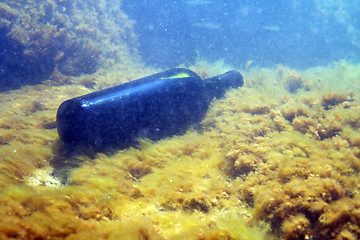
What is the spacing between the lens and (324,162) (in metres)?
2.27

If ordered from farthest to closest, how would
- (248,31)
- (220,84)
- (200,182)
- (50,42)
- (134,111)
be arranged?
(248,31), (50,42), (220,84), (134,111), (200,182)

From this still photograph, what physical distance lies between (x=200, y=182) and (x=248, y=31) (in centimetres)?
2073

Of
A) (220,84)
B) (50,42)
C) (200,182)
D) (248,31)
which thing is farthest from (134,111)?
(248,31)

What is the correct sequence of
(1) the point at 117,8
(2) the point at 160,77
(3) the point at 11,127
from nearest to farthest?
(3) the point at 11,127 < (2) the point at 160,77 < (1) the point at 117,8

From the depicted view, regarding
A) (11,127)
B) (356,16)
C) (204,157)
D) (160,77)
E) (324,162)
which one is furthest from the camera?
(356,16)

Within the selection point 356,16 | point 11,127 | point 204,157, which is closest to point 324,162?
point 204,157

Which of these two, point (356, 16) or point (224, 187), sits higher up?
point (356, 16)

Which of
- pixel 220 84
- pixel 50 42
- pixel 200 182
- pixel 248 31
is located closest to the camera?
pixel 200 182

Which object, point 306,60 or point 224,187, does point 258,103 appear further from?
point 306,60

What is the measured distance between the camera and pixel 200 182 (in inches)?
92.8

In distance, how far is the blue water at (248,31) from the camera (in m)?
16.6

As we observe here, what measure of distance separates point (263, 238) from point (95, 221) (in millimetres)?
1465

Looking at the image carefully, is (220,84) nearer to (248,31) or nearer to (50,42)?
(50,42)

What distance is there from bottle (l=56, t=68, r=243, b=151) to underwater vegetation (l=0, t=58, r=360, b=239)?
312mm
